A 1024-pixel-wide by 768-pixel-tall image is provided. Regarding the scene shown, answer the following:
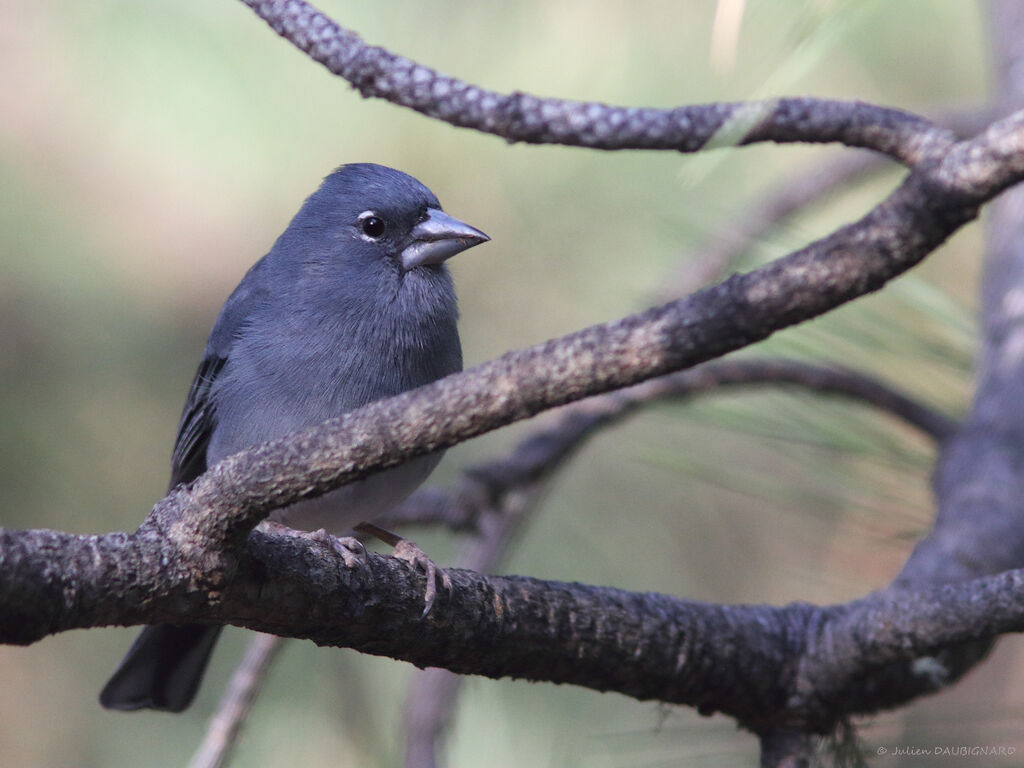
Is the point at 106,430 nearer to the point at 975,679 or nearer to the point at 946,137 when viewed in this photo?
the point at 946,137

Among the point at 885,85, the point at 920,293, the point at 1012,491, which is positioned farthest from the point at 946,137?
the point at 885,85

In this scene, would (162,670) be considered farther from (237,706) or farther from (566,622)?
(566,622)

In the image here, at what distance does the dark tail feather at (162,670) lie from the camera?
2936mm

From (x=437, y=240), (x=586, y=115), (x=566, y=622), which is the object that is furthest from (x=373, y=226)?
(x=586, y=115)

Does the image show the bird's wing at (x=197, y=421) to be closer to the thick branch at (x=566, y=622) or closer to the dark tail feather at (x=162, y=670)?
the dark tail feather at (x=162, y=670)

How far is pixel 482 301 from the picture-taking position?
359cm

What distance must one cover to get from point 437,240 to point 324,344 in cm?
44

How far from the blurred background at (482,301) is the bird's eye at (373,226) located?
420 millimetres

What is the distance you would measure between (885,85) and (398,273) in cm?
182

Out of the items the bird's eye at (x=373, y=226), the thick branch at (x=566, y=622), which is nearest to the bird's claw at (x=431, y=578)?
the thick branch at (x=566, y=622)

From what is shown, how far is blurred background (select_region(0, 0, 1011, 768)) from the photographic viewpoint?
9.89ft

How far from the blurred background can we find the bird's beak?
0.50 meters

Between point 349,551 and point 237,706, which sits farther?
point 237,706

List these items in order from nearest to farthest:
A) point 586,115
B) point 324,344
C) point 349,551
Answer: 1. point 586,115
2. point 349,551
3. point 324,344
